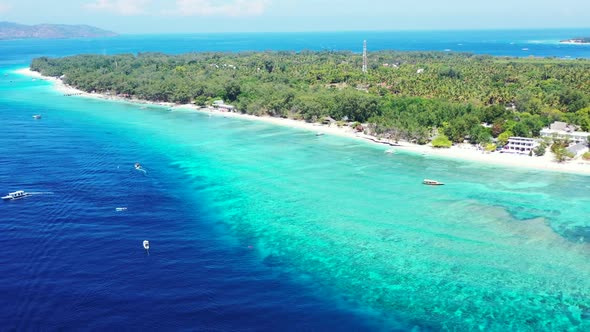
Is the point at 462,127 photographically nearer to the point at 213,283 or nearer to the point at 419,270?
the point at 419,270

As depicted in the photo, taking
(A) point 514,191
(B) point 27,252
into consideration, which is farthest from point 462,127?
(B) point 27,252

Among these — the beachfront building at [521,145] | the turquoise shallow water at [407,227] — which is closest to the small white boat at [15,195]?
the turquoise shallow water at [407,227]

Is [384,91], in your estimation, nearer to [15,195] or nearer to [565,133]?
[565,133]

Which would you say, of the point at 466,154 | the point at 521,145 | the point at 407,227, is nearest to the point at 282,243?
the point at 407,227

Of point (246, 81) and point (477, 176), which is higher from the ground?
point (246, 81)

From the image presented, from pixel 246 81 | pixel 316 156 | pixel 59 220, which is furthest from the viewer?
pixel 246 81

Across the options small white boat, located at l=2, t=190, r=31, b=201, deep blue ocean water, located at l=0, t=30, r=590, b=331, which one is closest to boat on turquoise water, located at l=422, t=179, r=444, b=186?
deep blue ocean water, located at l=0, t=30, r=590, b=331

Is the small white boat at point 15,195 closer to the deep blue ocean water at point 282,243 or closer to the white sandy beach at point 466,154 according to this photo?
the deep blue ocean water at point 282,243

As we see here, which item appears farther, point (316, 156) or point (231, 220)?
point (316, 156)
